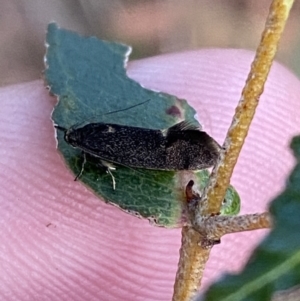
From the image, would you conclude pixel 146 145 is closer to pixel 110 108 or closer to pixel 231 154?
pixel 110 108

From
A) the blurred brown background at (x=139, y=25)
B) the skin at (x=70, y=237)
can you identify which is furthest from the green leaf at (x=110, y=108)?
the blurred brown background at (x=139, y=25)

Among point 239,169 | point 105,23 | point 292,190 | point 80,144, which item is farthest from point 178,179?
point 105,23

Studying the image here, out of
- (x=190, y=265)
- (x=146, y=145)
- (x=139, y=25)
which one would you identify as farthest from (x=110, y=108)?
(x=139, y=25)

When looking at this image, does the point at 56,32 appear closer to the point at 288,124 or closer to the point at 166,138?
the point at 166,138

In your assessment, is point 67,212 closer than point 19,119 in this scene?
Yes

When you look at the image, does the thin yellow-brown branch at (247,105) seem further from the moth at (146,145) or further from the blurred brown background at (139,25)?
the blurred brown background at (139,25)

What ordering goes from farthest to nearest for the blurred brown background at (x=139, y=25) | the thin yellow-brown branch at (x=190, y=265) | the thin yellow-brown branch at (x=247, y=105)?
the blurred brown background at (x=139, y=25) < the thin yellow-brown branch at (x=190, y=265) < the thin yellow-brown branch at (x=247, y=105)
